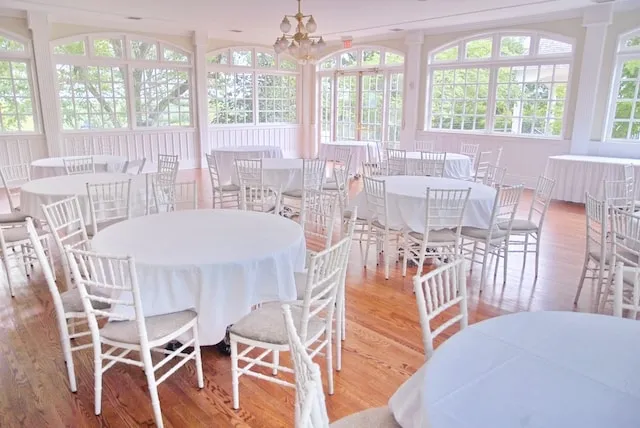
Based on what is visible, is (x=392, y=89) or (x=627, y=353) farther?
(x=392, y=89)

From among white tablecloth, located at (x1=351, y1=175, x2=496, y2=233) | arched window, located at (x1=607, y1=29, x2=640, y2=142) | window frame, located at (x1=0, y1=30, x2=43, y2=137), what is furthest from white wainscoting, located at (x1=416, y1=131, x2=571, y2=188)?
window frame, located at (x1=0, y1=30, x2=43, y2=137)

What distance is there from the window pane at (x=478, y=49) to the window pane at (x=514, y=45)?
0.26 meters

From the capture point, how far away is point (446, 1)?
21.2ft

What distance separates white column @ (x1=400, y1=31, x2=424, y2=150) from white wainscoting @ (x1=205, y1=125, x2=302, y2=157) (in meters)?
3.25

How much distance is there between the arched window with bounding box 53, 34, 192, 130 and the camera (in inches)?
330

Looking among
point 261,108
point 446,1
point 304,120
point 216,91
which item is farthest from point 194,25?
point 446,1

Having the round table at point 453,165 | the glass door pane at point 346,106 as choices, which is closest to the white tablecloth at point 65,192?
the round table at point 453,165

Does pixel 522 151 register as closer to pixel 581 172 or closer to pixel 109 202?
pixel 581 172

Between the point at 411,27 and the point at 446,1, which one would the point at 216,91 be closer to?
the point at 411,27

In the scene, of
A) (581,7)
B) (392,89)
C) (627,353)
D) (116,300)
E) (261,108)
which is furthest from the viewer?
(261,108)

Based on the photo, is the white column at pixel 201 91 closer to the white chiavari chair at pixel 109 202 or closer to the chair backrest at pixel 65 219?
the white chiavari chair at pixel 109 202

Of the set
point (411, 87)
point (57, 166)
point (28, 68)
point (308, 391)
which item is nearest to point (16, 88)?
point (28, 68)

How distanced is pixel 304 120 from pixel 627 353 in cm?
1108

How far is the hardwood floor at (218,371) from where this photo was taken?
2.25 metres
